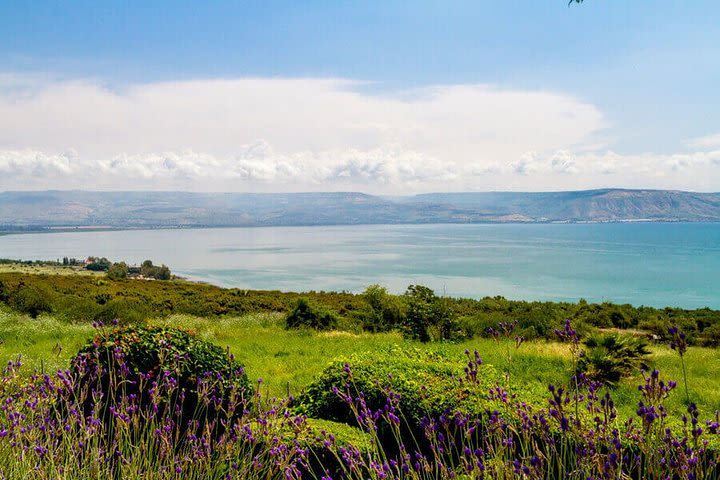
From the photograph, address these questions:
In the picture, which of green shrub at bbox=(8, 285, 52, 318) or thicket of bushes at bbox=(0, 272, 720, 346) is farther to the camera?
green shrub at bbox=(8, 285, 52, 318)

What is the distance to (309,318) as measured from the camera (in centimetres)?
1859

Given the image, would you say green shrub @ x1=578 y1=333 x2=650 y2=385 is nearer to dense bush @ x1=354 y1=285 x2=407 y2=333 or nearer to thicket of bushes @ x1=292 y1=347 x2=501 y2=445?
thicket of bushes @ x1=292 y1=347 x2=501 y2=445

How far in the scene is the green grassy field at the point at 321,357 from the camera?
825 cm

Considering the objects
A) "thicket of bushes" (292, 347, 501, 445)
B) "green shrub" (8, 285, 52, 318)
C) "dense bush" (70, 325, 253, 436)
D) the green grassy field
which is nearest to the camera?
"thicket of bushes" (292, 347, 501, 445)

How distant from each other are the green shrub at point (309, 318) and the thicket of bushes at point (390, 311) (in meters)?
→ 0.07

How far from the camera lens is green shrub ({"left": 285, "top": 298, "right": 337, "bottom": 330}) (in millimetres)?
18281

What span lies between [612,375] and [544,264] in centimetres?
10396

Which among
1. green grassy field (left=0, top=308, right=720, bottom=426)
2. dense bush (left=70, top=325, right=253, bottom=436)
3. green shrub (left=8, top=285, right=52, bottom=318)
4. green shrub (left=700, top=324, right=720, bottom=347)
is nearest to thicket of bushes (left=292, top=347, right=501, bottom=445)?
green grassy field (left=0, top=308, right=720, bottom=426)

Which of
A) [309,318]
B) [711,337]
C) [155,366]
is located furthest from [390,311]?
[155,366]

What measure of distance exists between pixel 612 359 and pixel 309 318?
11133mm

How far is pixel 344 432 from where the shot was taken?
4.71 meters

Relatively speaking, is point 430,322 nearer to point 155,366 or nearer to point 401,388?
point 401,388

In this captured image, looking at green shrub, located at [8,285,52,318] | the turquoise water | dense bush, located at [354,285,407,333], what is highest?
green shrub, located at [8,285,52,318]

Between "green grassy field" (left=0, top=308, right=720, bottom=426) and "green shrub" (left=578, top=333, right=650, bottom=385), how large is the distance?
218 millimetres
